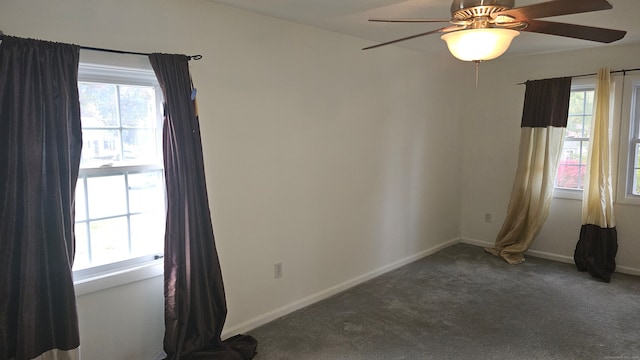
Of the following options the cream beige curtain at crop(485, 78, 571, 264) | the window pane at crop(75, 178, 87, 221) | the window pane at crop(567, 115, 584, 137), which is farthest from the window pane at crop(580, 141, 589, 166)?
the window pane at crop(75, 178, 87, 221)

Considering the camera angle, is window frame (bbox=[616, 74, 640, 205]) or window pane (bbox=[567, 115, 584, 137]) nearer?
window frame (bbox=[616, 74, 640, 205])

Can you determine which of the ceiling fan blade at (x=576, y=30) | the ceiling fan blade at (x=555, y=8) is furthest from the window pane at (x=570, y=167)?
the ceiling fan blade at (x=555, y=8)

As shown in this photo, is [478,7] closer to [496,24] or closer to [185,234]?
[496,24]

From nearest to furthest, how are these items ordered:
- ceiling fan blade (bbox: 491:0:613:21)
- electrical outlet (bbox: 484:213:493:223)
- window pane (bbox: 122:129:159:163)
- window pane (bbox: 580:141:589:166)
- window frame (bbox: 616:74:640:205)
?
1. ceiling fan blade (bbox: 491:0:613:21)
2. window pane (bbox: 122:129:159:163)
3. window frame (bbox: 616:74:640:205)
4. window pane (bbox: 580:141:589:166)
5. electrical outlet (bbox: 484:213:493:223)

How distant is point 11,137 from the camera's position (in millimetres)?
1908

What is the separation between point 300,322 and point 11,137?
7.17 ft

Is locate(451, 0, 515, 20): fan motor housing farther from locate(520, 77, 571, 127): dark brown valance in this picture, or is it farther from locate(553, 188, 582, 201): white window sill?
locate(553, 188, 582, 201): white window sill

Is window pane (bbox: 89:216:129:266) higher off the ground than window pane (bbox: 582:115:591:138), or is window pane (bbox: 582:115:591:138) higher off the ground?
window pane (bbox: 582:115:591:138)

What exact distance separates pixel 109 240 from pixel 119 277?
0.22 m

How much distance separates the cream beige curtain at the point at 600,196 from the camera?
13.4ft

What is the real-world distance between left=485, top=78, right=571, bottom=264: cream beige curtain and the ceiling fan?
8.52 feet

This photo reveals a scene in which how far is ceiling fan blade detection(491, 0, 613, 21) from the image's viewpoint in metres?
1.63

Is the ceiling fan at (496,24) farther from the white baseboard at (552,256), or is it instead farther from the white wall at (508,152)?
the white baseboard at (552,256)

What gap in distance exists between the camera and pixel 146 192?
102 inches
